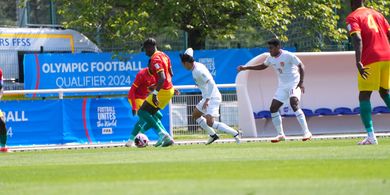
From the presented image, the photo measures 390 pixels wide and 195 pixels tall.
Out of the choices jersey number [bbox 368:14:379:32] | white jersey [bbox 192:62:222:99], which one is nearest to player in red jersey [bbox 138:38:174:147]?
white jersey [bbox 192:62:222:99]

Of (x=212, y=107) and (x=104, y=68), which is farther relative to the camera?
(x=104, y=68)

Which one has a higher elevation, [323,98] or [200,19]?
[200,19]

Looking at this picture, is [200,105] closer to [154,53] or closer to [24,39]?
[154,53]

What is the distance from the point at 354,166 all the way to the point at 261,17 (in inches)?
681

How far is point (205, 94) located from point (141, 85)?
203cm

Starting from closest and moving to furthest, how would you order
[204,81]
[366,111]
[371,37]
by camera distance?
[366,111]
[371,37]
[204,81]

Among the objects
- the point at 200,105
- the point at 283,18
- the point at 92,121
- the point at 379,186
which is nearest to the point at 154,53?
the point at 200,105

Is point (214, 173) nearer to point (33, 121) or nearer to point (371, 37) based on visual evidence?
point (371, 37)

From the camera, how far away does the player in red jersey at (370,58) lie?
14055 millimetres

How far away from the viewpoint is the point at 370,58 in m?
14.2

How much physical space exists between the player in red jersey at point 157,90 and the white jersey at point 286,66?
77.2 inches

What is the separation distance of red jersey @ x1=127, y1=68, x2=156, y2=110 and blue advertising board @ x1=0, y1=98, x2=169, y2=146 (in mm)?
2014

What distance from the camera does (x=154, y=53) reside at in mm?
17188

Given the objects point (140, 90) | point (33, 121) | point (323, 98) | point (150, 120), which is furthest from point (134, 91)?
point (323, 98)
